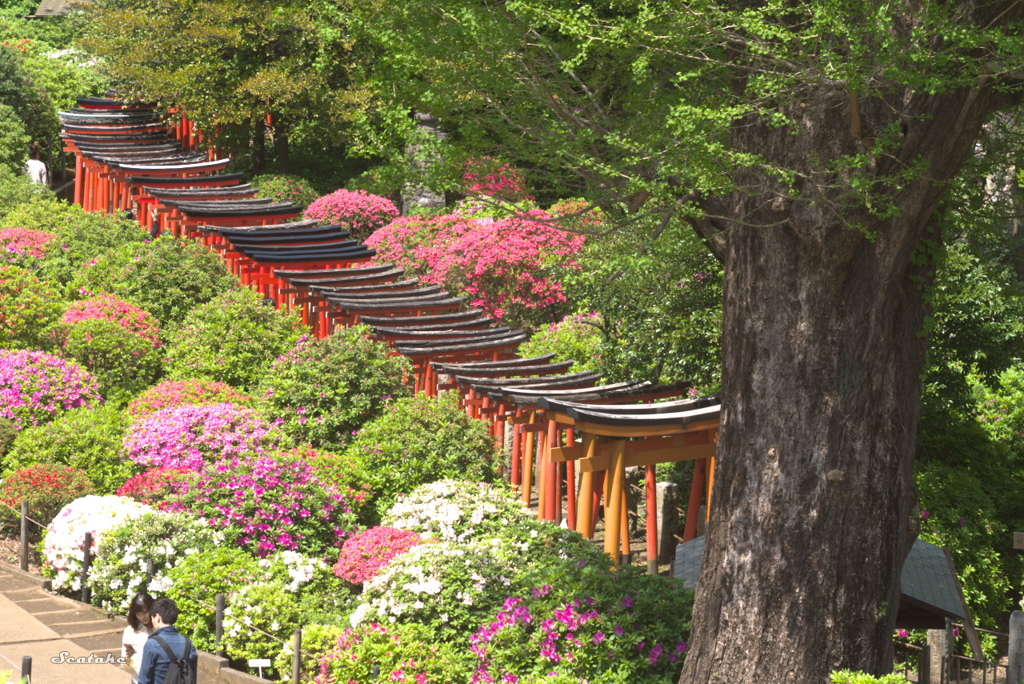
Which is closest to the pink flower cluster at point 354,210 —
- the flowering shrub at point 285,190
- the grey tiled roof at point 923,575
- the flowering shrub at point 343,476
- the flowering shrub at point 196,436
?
the flowering shrub at point 285,190

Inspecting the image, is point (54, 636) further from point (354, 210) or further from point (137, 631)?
point (354, 210)

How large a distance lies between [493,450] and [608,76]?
249 inches

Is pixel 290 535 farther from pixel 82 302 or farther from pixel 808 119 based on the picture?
pixel 82 302

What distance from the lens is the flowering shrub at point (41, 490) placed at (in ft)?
43.1

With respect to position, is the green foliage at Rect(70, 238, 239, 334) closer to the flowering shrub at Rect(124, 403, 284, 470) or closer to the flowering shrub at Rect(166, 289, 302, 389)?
the flowering shrub at Rect(166, 289, 302, 389)

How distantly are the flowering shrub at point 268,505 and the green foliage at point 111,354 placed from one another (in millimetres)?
5386

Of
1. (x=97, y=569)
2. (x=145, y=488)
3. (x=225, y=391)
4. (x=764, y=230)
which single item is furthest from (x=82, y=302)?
(x=764, y=230)

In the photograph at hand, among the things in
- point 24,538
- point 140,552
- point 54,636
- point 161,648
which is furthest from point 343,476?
point 161,648

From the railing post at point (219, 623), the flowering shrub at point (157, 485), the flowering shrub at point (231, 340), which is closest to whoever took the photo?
the railing post at point (219, 623)

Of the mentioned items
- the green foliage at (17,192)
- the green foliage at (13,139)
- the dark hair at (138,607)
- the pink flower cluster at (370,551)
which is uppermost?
the green foliage at (13,139)

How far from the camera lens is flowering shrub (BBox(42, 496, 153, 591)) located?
1166cm

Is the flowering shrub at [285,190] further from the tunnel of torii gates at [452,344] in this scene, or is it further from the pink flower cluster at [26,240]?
the pink flower cluster at [26,240]

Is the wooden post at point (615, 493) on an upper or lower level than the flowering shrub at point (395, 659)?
upper

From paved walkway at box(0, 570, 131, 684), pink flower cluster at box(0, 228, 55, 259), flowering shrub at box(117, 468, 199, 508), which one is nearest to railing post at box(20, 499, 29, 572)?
paved walkway at box(0, 570, 131, 684)
